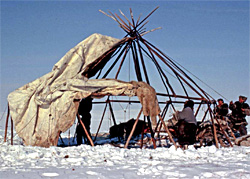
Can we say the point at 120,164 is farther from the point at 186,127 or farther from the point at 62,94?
the point at 62,94

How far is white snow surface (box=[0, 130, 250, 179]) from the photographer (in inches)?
269

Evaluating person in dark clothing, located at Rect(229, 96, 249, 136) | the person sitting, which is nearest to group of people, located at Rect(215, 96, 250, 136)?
person in dark clothing, located at Rect(229, 96, 249, 136)

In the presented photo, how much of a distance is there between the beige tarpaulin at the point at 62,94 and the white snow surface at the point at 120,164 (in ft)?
4.45

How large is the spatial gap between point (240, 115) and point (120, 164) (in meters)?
7.52

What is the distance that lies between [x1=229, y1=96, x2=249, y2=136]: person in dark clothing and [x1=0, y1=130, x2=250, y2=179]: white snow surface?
355 centimetres

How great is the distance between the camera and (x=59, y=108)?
11383 mm

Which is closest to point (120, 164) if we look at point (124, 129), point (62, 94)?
point (62, 94)

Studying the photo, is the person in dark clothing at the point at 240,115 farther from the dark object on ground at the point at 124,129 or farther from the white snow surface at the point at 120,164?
the white snow surface at the point at 120,164

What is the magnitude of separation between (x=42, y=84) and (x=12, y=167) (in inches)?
178

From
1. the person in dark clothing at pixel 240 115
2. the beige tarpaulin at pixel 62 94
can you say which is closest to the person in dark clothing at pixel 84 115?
the beige tarpaulin at pixel 62 94

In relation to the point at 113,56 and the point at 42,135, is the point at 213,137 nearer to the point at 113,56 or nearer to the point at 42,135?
the point at 113,56

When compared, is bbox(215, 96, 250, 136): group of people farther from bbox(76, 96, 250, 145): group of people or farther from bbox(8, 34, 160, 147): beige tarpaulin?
bbox(8, 34, 160, 147): beige tarpaulin

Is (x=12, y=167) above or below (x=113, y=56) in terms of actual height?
below

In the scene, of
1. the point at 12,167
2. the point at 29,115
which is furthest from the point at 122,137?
the point at 12,167
